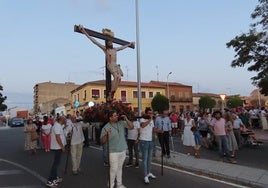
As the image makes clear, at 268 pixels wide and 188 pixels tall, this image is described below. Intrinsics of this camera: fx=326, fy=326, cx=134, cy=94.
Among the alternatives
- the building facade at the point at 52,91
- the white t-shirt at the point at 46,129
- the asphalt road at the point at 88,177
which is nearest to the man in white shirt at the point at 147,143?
the asphalt road at the point at 88,177

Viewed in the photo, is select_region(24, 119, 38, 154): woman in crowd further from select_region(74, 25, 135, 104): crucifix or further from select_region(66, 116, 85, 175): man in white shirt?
select_region(66, 116, 85, 175): man in white shirt

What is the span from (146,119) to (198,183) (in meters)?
2.15

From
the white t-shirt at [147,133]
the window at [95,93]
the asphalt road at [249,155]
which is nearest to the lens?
the white t-shirt at [147,133]

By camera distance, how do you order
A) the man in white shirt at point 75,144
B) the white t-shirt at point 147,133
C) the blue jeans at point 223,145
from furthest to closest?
the blue jeans at point 223,145, the man in white shirt at point 75,144, the white t-shirt at point 147,133

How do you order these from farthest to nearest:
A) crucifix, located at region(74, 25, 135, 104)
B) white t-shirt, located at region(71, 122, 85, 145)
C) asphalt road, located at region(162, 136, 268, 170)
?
crucifix, located at region(74, 25, 135, 104)
asphalt road, located at region(162, 136, 268, 170)
white t-shirt, located at region(71, 122, 85, 145)

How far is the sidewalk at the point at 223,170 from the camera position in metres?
8.32

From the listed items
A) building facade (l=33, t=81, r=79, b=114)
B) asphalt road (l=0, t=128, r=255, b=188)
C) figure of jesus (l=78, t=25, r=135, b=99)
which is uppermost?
building facade (l=33, t=81, r=79, b=114)

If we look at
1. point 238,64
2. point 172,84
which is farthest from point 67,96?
point 238,64

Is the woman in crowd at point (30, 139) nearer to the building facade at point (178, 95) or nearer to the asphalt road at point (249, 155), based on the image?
the asphalt road at point (249, 155)

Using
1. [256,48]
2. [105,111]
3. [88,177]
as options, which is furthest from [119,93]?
[105,111]

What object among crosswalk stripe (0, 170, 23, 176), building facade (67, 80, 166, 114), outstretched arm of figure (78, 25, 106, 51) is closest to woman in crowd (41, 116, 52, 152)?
crosswalk stripe (0, 170, 23, 176)

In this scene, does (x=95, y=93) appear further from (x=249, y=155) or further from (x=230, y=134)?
(x=230, y=134)

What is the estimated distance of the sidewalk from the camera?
8.32m

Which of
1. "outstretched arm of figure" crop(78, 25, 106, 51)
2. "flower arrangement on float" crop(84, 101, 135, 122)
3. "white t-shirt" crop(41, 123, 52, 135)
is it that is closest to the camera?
"flower arrangement on float" crop(84, 101, 135, 122)
